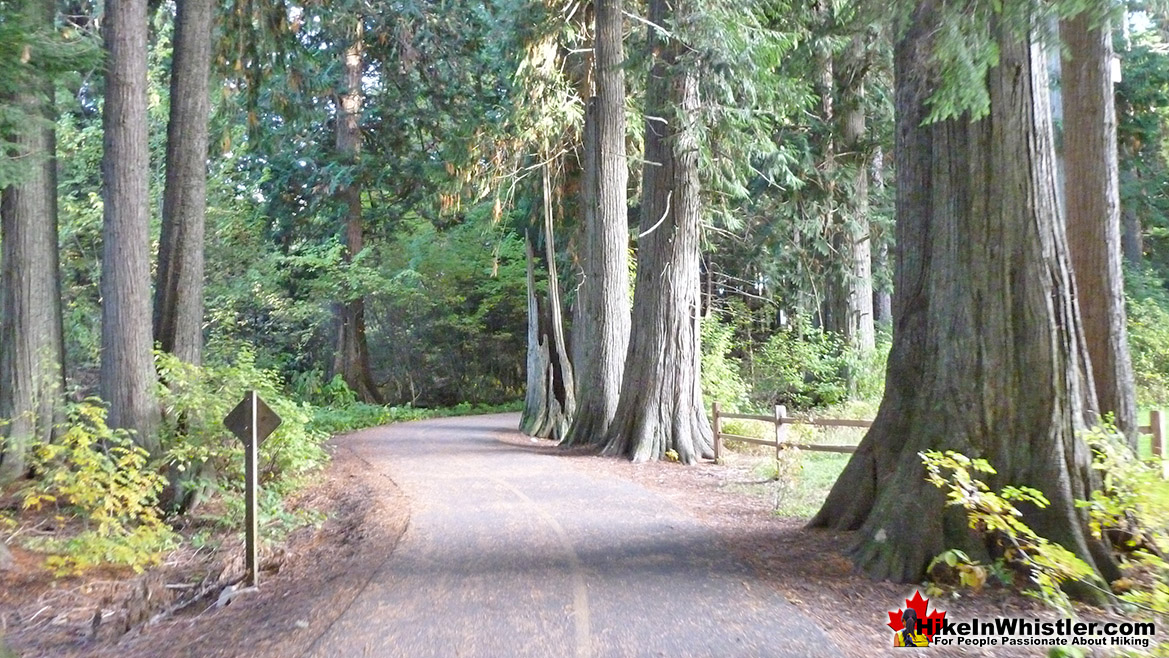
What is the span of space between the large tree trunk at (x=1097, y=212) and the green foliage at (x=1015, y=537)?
2948mm

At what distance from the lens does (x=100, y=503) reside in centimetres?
1161

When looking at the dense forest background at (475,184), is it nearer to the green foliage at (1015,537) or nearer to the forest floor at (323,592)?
the green foliage at (1015,537)

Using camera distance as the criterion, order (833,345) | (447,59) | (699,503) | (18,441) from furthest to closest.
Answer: (833,345)
(447,59)
(18,441)
(699,503)

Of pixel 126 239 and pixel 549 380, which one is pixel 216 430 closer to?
pixel 126 239

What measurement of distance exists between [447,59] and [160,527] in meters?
13.7

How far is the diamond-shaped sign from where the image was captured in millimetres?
9344

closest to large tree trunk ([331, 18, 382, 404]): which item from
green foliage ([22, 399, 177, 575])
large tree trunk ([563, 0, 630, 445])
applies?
large tree trunk ([563, 0, 630, 445])

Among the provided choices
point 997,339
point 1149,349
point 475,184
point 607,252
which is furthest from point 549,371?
point 1149,349

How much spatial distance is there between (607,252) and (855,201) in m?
8.39

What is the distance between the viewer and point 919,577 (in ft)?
26.8

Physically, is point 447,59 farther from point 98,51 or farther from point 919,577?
point 919,577

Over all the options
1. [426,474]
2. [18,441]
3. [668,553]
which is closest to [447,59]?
[426,474]

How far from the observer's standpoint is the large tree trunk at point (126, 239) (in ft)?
44.3

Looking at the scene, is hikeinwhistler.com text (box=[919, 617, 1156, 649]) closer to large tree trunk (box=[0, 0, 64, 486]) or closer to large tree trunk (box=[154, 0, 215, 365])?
large tree trunk (box=[154, 0, 215, 365])
